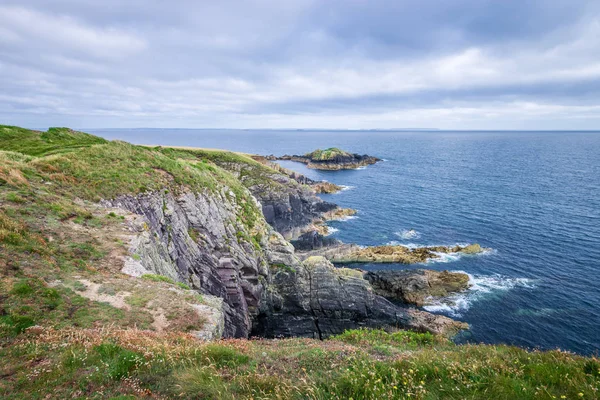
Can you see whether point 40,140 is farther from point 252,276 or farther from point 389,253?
point 389,253

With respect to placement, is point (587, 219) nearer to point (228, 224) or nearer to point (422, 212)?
point (422, 212)

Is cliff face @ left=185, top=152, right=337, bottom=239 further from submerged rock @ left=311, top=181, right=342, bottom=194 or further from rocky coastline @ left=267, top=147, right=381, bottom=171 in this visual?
rocky coastline @ left=267, top=147, right=381, bottom=171

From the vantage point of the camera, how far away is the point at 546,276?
4419 centimetres

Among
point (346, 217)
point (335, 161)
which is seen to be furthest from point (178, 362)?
point (335, 161)

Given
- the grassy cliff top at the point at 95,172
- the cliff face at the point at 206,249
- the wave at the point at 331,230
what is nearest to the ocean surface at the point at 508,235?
the wave at the point at 331,230

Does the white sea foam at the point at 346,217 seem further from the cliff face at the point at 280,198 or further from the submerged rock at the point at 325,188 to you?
the submerged rock at the point at 325,188

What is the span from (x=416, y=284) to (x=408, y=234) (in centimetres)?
2168

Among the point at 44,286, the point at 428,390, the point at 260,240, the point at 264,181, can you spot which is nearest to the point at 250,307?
the point at 260,240

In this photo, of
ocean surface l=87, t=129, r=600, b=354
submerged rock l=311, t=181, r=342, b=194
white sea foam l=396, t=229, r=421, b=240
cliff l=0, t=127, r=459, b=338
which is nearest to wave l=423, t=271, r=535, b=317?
ocean surface l=87, t=129, r=600, b=354

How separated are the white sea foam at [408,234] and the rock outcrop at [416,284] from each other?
15626 mm

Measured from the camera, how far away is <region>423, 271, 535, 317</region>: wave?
1556 inches

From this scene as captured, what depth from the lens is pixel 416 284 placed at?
4316 centimetres

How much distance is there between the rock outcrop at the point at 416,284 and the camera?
4209cm

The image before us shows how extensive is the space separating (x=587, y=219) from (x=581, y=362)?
78871 millimetres
